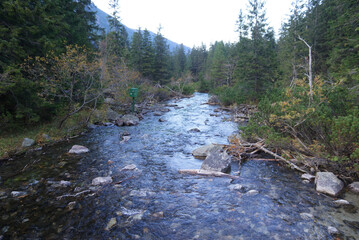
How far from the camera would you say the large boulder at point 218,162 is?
6730 mm

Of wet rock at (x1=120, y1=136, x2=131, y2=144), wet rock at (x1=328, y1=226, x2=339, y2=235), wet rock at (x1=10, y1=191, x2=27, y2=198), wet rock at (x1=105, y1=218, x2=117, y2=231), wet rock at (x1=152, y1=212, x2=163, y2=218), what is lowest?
wet rock at (x1=10, y1=191, x2=27, y2=198)

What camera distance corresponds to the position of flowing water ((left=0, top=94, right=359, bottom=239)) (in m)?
4.01

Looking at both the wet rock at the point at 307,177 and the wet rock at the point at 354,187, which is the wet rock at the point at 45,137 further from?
the wet rock at the point at 354,187

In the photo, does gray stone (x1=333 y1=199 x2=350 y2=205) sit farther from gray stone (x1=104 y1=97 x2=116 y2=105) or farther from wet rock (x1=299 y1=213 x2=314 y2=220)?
gray stone (x1=104 y1=97 x2=116 y2=105)

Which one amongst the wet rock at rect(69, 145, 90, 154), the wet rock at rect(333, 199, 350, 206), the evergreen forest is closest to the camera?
the wet rock at rect(333, 199, 350, 206)

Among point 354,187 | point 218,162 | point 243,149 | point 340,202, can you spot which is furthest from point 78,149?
point 354,187

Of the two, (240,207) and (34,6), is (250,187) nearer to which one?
(240,207)

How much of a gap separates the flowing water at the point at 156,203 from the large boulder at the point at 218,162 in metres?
0.43

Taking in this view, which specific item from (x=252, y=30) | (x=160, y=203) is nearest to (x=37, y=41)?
(x=160, y=203)

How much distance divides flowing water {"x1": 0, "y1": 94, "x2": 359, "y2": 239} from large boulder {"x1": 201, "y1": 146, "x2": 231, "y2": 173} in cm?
43

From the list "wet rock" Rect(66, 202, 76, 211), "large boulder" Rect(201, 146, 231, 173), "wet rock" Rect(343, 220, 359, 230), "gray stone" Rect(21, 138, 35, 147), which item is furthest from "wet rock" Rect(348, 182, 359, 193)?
"gray stone" Rect(21, 138, 35, 147)

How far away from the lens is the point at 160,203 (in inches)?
199

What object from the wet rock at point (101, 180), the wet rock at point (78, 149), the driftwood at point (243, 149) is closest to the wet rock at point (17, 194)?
the wet rock at point (101, 180)

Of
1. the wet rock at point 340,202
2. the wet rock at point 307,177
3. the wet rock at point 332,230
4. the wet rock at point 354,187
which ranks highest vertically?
the wet rock at point 354,187
